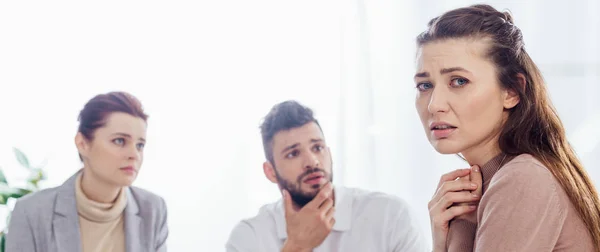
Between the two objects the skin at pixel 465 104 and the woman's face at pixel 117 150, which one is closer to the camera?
the skin at pixel 465 104

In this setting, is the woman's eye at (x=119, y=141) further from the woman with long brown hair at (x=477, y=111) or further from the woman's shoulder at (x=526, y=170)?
the woman's shoulder at (x=526, y=170)

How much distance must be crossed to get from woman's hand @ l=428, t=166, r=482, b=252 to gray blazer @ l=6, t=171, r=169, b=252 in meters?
1.28

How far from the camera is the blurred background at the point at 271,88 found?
2.47m

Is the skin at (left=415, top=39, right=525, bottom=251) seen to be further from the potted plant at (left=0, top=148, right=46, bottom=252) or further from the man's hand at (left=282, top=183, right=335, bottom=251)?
the potted plant at (left=0, top=148, right=46, bottom=252)

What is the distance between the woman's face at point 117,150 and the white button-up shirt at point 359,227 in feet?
1.45

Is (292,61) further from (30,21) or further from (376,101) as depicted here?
(30,21)

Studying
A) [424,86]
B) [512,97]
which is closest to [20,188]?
[424,86]

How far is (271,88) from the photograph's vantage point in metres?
2.48

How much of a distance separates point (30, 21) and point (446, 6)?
1470 millimetres

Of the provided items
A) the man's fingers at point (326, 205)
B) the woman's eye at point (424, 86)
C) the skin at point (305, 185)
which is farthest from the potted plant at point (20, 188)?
the woman's eye at point (424, 86)

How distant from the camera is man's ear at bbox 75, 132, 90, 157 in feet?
8.00

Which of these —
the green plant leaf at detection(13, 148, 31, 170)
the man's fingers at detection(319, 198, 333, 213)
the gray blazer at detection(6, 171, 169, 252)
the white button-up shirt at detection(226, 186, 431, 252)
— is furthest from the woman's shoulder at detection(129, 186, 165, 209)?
the man's fingers at detection(319, 198, 333, 213)

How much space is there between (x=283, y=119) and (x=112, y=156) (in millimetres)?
559

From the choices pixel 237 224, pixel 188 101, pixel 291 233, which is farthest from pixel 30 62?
pixel 291 233
